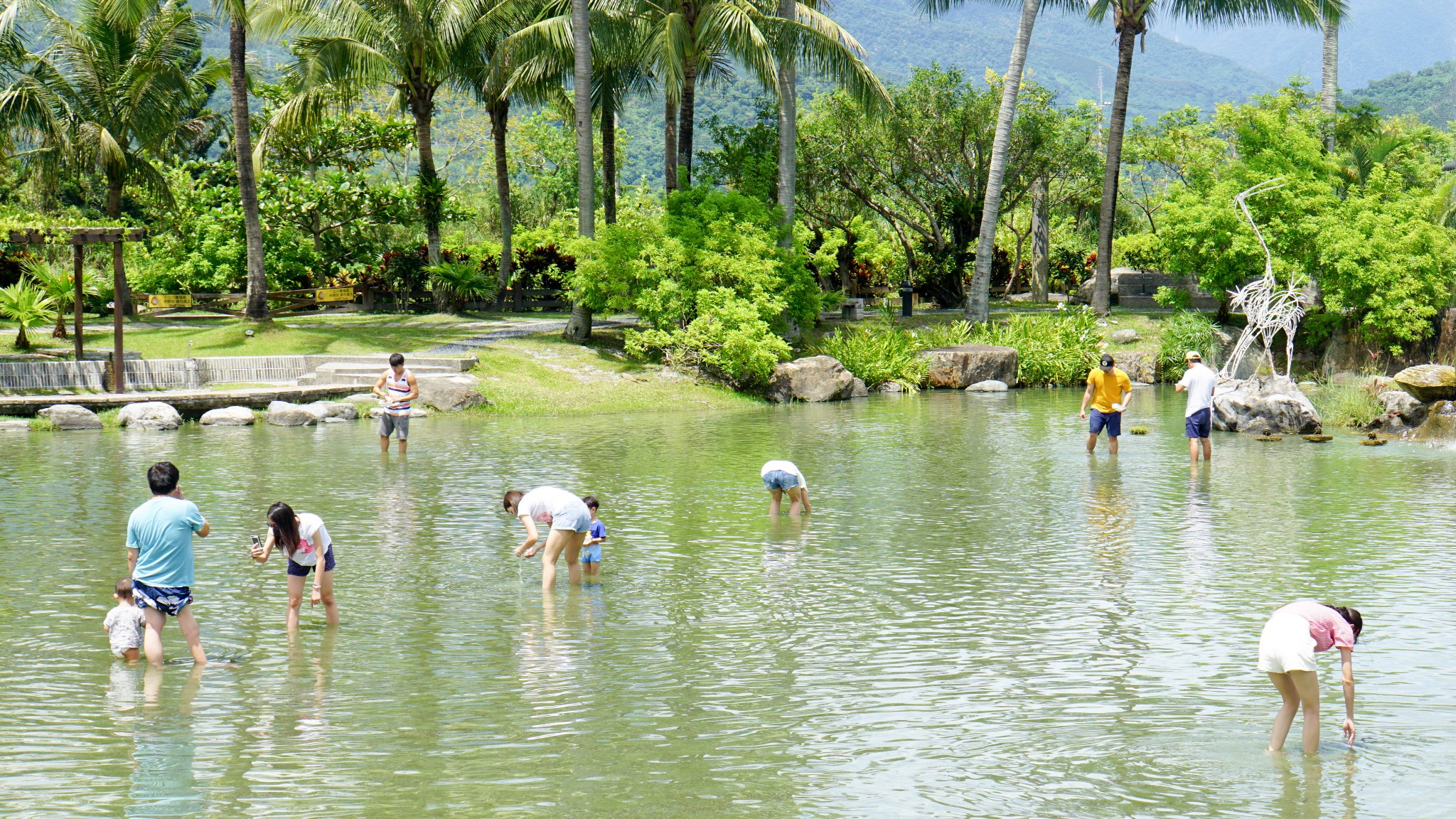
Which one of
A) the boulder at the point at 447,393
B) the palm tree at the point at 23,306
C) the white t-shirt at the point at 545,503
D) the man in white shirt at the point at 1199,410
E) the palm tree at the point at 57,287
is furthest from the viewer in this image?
the palm tree at the point at 57,287

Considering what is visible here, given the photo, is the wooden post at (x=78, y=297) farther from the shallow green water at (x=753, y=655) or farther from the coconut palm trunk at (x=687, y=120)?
the coconut palm trunk at (x=687, y=120)

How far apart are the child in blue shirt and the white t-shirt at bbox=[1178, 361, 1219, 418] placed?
10.6 m

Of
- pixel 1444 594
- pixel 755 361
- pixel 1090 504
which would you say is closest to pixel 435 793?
pixel 1444 594

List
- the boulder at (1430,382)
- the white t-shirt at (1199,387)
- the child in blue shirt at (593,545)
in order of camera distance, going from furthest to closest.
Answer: the boulder at (1430,382)
the white t-shirt at (1199,387)
the child in blue shirt at (593,545)

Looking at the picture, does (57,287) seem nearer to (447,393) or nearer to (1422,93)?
(447,393)

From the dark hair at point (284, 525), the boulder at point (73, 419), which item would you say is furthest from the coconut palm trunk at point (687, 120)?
the dark hair at point (284, 525)

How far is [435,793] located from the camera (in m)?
6.83

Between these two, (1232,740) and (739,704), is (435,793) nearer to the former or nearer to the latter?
(739,704)

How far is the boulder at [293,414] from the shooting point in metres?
24.8

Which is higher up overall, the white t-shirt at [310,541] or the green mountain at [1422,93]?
the green mountain at [1422,93]

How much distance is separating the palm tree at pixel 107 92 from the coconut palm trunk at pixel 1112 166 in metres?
27.0

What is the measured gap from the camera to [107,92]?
3706 centimetres

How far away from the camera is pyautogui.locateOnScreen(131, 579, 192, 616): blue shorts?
348 inches

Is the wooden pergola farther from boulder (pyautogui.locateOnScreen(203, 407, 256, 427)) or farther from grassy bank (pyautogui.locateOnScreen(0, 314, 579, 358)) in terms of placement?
boulder (pyautogui.locateOnScreen(203, 407, 256, 427))
